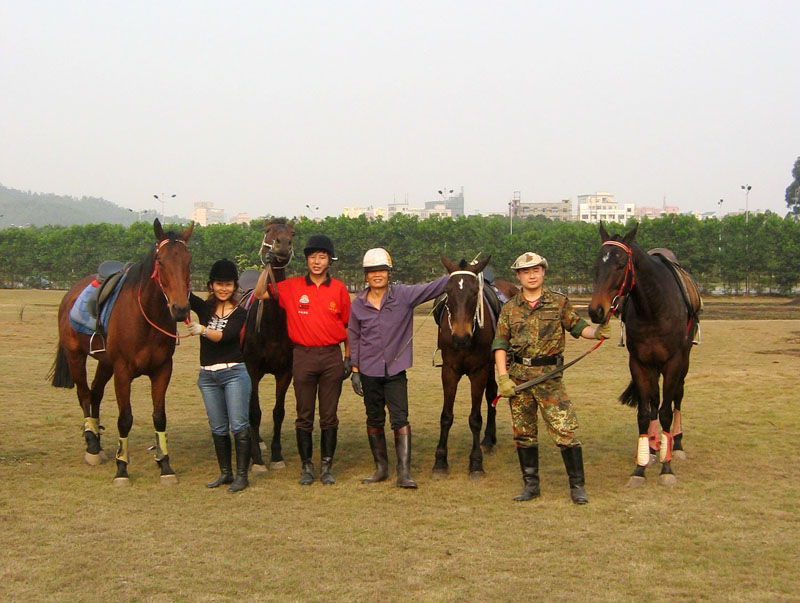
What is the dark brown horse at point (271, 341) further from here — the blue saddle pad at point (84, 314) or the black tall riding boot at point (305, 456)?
the blue saddle pad at point (84, 314)

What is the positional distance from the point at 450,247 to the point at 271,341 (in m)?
51.5

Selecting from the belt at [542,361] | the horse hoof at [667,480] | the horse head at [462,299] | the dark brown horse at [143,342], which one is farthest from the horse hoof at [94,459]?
the horse hoof at [667,480]

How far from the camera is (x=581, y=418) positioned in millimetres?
9875

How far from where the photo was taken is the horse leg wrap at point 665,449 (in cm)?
703

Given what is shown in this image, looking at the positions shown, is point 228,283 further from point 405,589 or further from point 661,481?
point 661,481

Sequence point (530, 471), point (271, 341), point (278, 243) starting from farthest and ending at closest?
point (271, 341) < point (278, 243) < point (530, 471)

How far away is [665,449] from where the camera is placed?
7051mm

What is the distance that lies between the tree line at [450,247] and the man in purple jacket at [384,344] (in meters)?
42.2

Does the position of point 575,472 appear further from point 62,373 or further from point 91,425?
point 62,373

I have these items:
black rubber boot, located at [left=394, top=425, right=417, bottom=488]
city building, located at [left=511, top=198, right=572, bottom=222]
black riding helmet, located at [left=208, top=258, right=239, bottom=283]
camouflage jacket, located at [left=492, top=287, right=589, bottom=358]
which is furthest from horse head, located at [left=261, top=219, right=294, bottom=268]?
city building, located at [left=511, top=198, right=572, bottom=222]

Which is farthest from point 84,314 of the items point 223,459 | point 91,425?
point 223,459

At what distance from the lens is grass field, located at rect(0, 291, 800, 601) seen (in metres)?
4.52

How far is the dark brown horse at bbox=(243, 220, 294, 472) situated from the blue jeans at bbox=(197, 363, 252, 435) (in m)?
0.68

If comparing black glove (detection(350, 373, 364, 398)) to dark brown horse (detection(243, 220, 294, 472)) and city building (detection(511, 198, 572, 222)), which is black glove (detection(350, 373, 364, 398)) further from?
city building (detection(511, 198, 572, 222))
